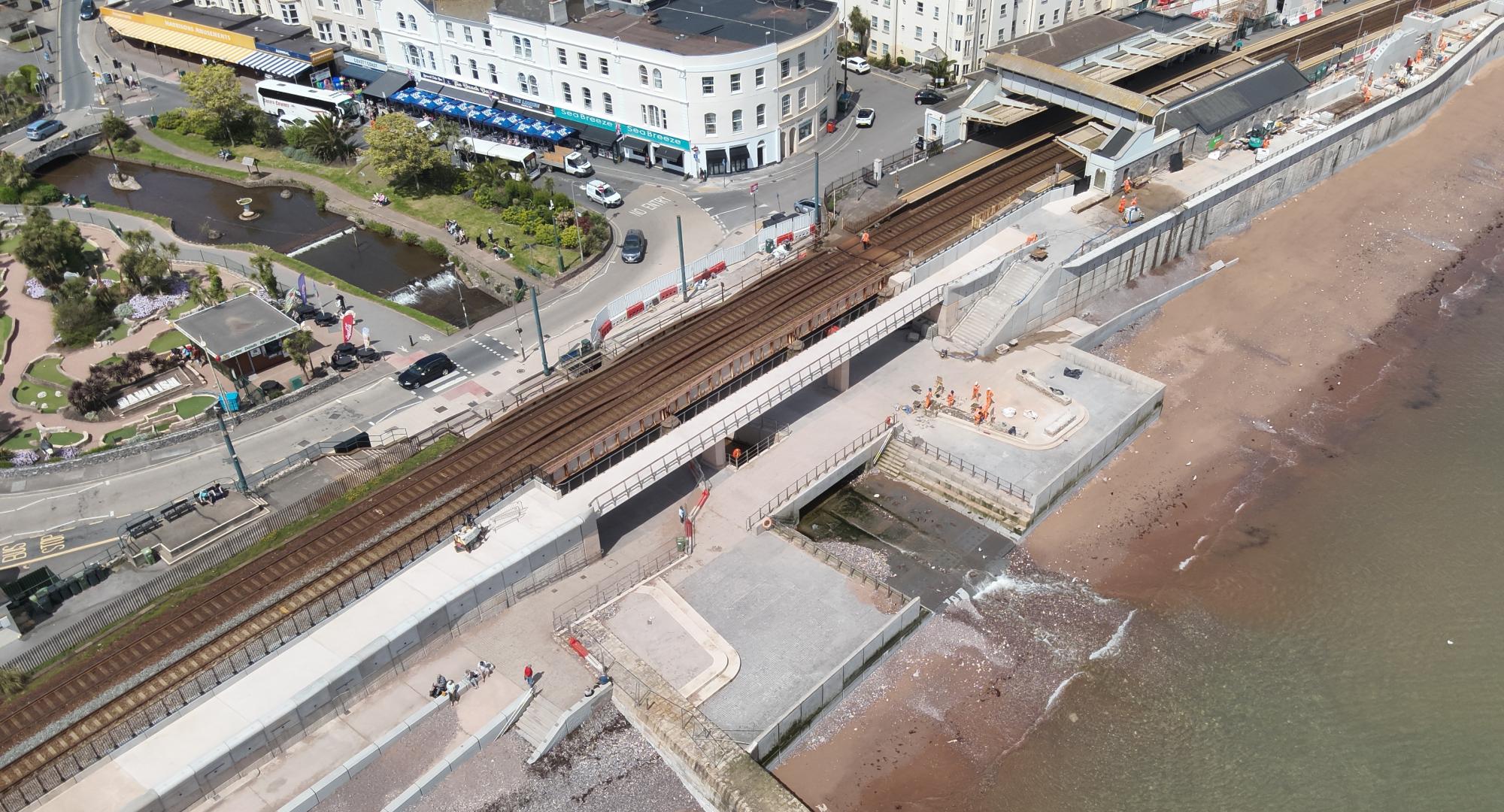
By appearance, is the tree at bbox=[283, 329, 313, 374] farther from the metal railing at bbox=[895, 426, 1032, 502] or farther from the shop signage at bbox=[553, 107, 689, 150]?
the metal railing at bbox=[895, 426, 1032, 502]

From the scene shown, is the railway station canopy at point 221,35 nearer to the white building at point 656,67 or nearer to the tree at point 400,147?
the white building at point 656,67

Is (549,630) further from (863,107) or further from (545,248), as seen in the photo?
(863,107)

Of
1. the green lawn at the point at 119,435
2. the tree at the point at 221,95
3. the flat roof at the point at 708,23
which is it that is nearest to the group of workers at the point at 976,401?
the flat roof at the point at 708,23

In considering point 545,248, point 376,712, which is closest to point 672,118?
point 545,248

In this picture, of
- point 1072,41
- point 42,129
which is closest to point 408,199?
point 42,129

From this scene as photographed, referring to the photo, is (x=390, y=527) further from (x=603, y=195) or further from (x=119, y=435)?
(x=603, y=195)
